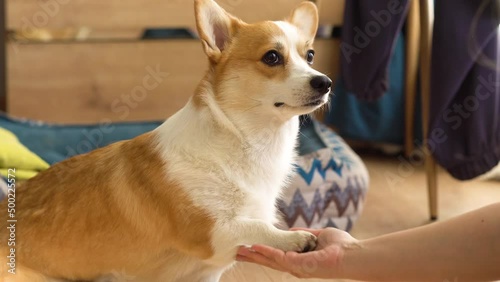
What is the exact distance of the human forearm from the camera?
1.29 m

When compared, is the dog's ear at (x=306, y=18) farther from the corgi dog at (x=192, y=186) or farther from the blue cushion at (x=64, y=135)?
the blue cushion at (x=64, y=135)

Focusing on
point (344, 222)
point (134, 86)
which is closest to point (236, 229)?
point (344, 222)

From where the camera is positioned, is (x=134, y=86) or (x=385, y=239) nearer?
(x=385, y=239)

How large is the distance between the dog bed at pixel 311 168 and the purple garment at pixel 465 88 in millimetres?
326

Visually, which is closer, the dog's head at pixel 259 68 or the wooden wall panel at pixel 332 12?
the dog's head at pixel 259 68

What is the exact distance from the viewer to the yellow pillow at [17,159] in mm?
2164

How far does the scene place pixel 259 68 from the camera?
1.47 metres

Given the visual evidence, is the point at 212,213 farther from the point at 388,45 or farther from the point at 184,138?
the point at 388,45

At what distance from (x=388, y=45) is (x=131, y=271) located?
133 centimetres

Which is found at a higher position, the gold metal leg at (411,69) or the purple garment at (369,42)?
the purple garment at (369,42)

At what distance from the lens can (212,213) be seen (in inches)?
54.2

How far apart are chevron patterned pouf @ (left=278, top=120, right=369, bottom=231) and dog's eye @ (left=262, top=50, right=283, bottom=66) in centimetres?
67

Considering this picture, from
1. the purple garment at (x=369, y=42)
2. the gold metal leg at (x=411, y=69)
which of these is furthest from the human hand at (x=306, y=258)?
the gold metal leg at (x=411, y=69)

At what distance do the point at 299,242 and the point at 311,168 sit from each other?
814mm
